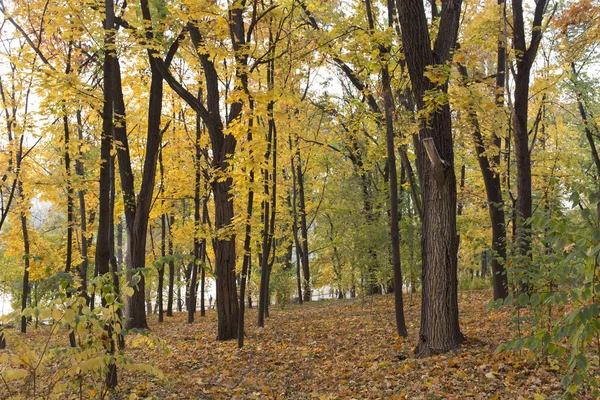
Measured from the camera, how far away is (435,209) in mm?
6480

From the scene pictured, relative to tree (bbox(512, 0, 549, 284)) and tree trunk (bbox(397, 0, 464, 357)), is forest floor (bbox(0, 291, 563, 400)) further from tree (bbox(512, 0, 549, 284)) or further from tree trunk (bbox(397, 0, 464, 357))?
tree (bbox(512, 0, 549, 284))

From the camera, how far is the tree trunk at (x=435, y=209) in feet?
21.0

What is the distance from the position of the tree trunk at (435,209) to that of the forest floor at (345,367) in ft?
1.29

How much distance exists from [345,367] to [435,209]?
2760mm

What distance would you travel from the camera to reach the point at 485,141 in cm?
1058

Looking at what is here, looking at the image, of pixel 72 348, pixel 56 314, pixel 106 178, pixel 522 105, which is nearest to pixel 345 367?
pixel 106 178

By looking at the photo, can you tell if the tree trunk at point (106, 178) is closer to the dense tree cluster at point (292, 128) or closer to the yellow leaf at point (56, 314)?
the dense tree cluster at point (292, 128)

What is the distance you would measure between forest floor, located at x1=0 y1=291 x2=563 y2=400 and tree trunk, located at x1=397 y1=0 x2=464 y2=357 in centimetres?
39

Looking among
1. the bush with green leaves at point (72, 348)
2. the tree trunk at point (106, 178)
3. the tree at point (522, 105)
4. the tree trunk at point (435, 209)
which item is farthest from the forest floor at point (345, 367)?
the tree at point (522, 105)

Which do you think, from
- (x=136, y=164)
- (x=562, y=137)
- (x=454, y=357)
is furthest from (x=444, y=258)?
(x=562, y=137)

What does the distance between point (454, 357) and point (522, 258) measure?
1.88 metres

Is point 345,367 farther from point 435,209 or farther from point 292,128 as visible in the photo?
point 292,128

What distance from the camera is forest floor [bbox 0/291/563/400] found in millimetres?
4980

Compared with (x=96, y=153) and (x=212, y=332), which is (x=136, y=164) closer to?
(x=96, y=153)
